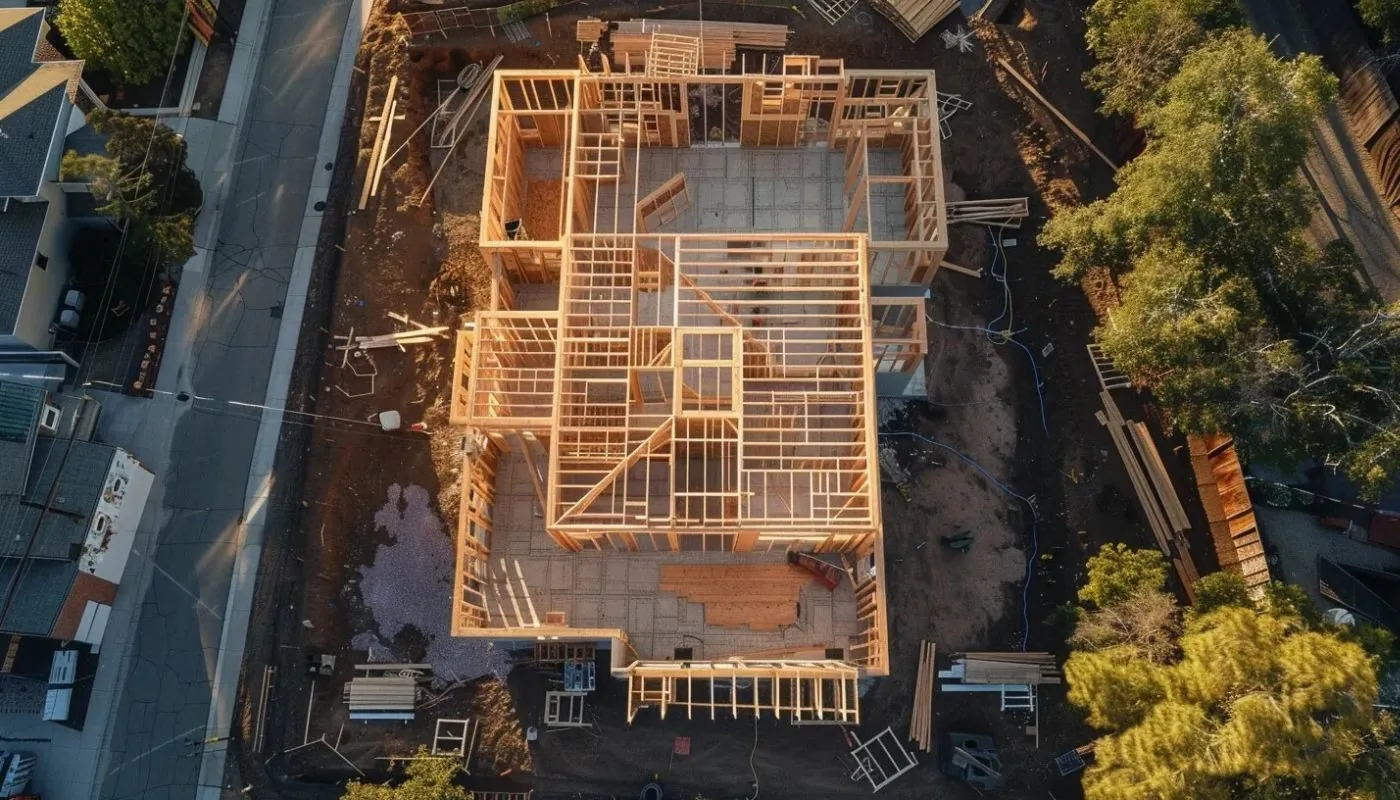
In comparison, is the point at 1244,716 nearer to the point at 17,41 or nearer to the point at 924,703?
the point at 924,703

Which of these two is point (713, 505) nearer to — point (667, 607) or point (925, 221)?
point (667, 607)

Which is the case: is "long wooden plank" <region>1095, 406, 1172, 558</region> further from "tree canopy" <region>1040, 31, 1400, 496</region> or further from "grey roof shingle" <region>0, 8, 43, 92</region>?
"grey roof shingle" <region>0, 8, 43, 92</region>

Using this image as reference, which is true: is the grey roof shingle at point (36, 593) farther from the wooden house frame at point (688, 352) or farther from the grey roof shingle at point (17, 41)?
the grey roof shingle at point (17, 41)

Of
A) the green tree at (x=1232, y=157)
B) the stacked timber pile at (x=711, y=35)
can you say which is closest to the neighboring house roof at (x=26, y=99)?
the stacked timber pile at (x=711, y=35)

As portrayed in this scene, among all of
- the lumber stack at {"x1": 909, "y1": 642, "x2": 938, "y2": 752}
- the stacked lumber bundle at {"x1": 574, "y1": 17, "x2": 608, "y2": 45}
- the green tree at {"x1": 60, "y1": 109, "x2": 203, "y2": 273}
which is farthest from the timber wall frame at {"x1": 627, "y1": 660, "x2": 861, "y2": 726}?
the stacked lumber bundle at {"x1": 574, "y1": 17, "x2": 608, "y2": 45}

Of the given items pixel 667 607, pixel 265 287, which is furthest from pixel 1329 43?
pixel 265 287

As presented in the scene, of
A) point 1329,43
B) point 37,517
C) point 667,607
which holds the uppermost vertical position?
point 1329,43
